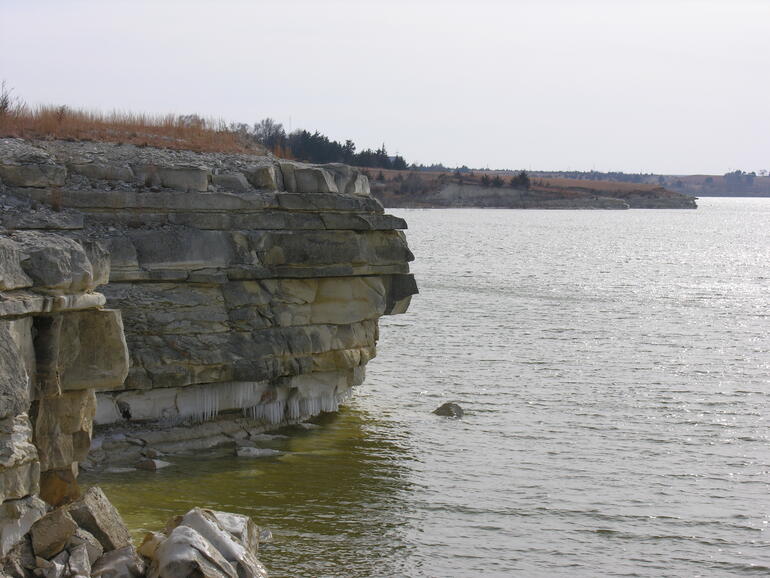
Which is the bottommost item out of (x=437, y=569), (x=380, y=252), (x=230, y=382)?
(x=437, y=569)

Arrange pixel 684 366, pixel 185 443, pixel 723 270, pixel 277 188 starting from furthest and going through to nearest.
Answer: pixel 723 270
pixel 684 366
pixel 277 188
pixel 185 443

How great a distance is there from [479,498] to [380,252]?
5.69 metres

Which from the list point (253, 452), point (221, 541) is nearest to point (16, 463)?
point (221, 541)

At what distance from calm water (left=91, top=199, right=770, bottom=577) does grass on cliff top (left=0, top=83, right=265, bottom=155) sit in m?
6.01

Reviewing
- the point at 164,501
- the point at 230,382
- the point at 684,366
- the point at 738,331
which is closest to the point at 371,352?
the point at 230,382

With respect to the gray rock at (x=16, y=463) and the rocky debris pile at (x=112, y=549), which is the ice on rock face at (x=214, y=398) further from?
the gray rock at (x=16, y=463)

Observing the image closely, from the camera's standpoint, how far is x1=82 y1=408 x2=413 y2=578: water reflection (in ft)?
43.4

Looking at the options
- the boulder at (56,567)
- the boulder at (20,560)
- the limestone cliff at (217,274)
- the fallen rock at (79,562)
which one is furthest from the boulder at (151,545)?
the limestone cliff at (217,274)

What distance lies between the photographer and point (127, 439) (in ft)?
54.9

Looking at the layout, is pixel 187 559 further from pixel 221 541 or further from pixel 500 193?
pixel 500 193

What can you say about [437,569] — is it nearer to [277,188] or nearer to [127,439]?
[127,439]

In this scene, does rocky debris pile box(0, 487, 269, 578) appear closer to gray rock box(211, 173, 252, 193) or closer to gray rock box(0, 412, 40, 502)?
gray rock box(0, 412, 40, 502)

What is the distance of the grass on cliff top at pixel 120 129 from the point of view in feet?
64.7

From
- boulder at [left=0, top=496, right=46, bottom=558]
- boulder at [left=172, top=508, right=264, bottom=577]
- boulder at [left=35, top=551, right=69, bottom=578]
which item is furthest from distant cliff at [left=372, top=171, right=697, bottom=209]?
boulder at [left=0, top=496, right=46, bottom=558]
